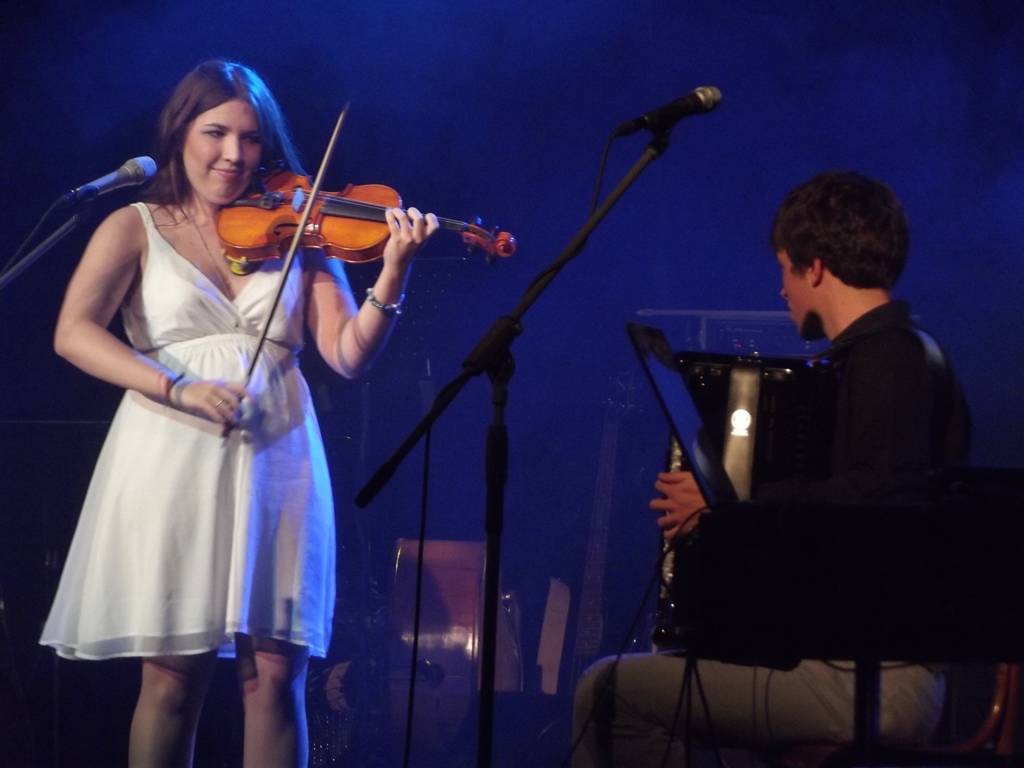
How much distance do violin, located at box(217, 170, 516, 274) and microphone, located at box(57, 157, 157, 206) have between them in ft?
1.01

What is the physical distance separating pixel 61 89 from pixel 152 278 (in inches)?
49.5

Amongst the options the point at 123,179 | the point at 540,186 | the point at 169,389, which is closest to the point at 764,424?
the point at 169,389

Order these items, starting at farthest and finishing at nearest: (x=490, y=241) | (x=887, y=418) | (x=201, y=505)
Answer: (x=490, y=241), (x=201, y=505), (x=887, y=418)

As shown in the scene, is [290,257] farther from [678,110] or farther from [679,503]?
[679,503]

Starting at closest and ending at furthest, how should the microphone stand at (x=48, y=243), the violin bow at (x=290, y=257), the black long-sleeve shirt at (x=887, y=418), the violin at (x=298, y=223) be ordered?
the black long-sleeve shirt at (x=887, y=418), the violin bow at (x=290, y=257), the violin at (x=298, y=223), the microphone stand at (x=48, y=243)

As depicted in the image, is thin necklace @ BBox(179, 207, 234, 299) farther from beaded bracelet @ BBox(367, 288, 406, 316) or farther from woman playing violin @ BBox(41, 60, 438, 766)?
beaded bracelet @ BBox(367, 288, 406, 316)

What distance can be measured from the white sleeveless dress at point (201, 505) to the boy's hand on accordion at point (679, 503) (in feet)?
3.45

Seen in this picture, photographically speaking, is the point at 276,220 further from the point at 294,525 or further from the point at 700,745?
the point at 700,745

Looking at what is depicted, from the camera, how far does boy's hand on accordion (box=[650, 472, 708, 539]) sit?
1.87 m

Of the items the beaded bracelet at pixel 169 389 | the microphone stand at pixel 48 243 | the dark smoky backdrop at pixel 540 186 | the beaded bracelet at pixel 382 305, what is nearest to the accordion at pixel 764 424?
the beaded bracelet at pixel 382 305

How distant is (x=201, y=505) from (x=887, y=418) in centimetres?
161

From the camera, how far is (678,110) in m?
1.88

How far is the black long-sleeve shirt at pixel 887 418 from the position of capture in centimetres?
173

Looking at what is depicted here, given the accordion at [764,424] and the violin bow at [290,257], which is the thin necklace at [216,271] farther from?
the accordion at [764,424]
